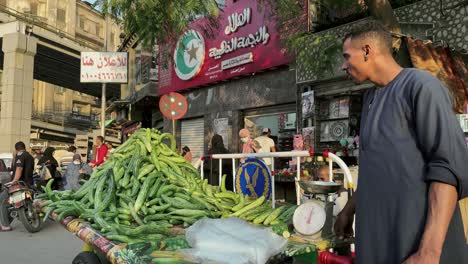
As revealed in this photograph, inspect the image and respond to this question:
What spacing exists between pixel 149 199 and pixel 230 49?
11990 mm

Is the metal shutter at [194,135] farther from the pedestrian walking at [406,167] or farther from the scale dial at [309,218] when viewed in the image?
the pedestrian walking at [406,167]

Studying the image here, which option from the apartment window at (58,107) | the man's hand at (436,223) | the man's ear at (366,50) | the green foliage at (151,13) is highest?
the apartment window at (58,107)

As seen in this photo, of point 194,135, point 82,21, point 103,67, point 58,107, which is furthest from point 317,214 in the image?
point 82,21

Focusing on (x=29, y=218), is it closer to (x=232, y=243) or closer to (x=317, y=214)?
(x=232, y=243)

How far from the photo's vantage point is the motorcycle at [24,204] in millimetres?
8734

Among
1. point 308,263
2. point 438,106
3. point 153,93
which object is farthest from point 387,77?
point 153,93

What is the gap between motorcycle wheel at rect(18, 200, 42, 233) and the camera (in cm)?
883

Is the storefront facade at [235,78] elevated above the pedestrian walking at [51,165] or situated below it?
above

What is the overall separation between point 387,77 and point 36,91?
5562 centimetres

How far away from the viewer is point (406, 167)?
5.45ft

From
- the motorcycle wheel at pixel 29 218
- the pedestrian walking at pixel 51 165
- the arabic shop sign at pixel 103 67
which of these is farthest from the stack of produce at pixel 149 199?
the arabic shop sign at pixel 103 67

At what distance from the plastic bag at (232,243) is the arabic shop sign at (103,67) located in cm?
1760

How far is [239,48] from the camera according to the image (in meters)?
14.9

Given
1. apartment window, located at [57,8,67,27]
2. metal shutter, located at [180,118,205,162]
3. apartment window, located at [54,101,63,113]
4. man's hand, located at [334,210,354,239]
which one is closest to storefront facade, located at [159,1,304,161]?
metal shutter, located at [180,118,205,162]
